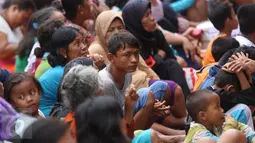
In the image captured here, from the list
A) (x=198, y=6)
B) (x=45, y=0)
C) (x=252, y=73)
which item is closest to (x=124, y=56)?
(x=252, y=73)

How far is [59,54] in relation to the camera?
6633 mm

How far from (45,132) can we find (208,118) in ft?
5.89

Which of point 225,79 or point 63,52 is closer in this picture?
point 225,79

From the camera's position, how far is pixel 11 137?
4883 millimetres

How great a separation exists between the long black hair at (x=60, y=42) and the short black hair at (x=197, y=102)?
1.23m

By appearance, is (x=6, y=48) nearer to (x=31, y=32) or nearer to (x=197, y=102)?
(x=31, y=32)

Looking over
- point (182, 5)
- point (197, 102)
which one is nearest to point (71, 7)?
point (182, 5)

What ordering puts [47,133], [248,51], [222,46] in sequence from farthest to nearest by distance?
1. [222,46]
2. [248,51]
3. [47,133]

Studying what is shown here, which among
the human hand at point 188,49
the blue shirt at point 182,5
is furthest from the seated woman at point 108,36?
the blue shirt at point 182,5

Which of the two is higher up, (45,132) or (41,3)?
(45,132)

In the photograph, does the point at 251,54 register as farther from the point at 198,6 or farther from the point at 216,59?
the point at 198,6

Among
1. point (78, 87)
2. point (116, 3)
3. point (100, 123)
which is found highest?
point (100, 123)

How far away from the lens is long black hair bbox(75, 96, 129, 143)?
14.6 ft

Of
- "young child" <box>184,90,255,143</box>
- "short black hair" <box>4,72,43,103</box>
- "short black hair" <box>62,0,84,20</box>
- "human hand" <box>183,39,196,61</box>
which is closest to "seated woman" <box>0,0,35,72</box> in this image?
"short black hair" <box>62,0,84,20</box>
